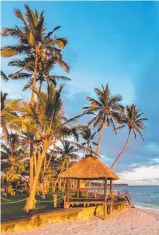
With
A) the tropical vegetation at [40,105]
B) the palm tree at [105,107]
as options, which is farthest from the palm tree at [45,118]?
the palm tree at [105,107]

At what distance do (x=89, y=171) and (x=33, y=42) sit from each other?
30.4 ft

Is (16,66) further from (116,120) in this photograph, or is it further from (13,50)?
(116,120)

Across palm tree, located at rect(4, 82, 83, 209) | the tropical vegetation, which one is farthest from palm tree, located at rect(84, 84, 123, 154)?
palm tree, located at rect(4, 82, 83, 209)

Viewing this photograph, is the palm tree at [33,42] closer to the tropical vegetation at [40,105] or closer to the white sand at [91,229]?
the tropical vegetation at [40,105]

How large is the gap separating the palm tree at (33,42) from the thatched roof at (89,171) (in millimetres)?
5209

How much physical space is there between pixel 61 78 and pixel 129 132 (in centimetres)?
1368

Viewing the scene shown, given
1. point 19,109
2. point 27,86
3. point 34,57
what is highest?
point 34,57

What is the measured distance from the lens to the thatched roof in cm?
1870

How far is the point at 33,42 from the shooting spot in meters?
19.2

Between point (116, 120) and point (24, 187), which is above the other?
point (116, 120)

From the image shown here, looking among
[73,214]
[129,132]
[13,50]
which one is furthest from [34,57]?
[129,132]

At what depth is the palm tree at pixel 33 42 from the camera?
1941cm

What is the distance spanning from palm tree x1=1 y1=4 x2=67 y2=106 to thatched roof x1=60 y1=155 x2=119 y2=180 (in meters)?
5.21

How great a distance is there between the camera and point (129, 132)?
108 ft
